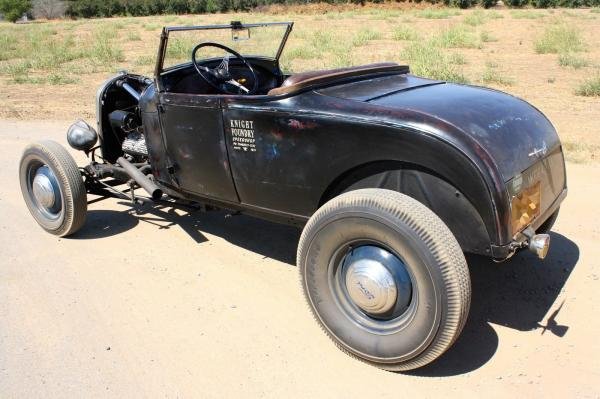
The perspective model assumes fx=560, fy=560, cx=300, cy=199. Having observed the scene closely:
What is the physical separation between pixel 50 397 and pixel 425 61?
11.4 metres

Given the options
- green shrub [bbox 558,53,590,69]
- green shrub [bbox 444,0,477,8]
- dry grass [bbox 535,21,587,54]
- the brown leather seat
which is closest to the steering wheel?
the brown leather seat

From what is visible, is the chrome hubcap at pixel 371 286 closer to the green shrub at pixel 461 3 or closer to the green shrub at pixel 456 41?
the green shrub at pixel 456 41

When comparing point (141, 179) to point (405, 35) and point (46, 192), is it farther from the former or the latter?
point (405, 35)

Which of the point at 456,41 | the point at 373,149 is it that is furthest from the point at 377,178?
the point at 456,41

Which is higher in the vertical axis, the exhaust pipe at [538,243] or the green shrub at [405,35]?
the exhaust pipe at [538,243]

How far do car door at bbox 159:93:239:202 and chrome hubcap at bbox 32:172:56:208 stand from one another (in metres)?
1.39

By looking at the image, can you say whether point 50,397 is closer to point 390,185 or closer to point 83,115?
point 390,185

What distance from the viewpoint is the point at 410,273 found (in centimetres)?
264

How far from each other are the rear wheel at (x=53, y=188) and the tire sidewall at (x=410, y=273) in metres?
2.37

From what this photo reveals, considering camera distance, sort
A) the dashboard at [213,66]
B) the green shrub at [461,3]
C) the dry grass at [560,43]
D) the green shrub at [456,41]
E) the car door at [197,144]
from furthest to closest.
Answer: the green shrub at [461,3] < the green shrub at [456,41] < the dry grass at [560,43] < the dashboard at [213,66] < the car door at [197,144]

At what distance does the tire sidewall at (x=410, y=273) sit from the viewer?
8.29 ft

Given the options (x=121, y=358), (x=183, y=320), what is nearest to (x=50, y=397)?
(x=121, y=358)

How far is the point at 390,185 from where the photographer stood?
2918 millimetres

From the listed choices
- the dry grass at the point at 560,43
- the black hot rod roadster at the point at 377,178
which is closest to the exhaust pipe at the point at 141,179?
the black hot rod roadster at the point at 377,178
